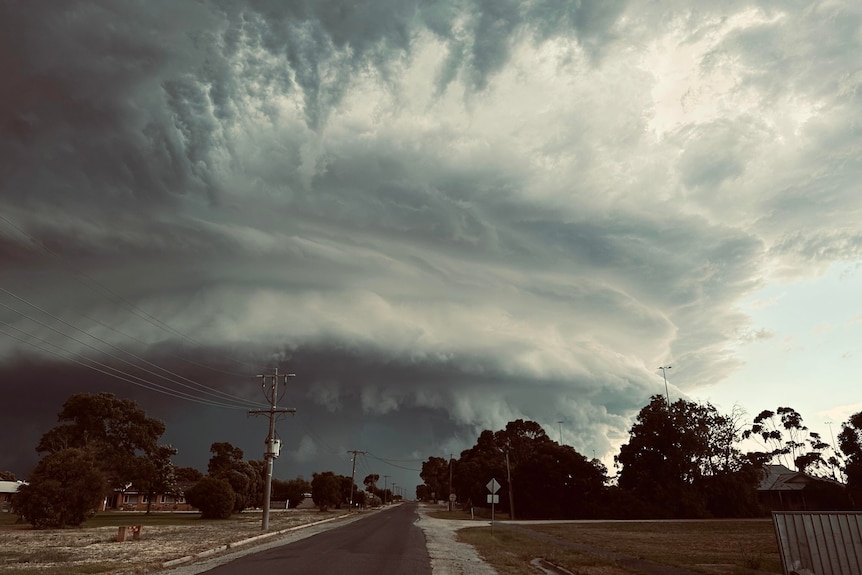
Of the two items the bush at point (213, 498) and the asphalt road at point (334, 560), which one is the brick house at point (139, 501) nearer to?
the bush at point (213, 498)

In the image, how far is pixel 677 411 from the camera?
77.7 m

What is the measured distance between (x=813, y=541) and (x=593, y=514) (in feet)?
219

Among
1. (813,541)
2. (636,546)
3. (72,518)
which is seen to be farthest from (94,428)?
(813,541)

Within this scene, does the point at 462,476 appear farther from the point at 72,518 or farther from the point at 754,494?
the point at 72,518

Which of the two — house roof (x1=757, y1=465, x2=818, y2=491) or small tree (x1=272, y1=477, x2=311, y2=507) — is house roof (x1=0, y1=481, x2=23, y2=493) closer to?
small tree (x1=272, y1=477, x2=311, y2=507)

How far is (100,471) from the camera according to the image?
150 ft

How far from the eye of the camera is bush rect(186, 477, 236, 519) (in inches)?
2323

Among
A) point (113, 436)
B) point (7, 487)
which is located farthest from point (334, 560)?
point (7, 487)

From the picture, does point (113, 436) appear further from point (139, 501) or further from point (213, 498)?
point (139, 501)

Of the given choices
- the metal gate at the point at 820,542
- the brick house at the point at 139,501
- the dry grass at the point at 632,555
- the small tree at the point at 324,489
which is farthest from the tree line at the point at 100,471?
the metal gate at the point at 820,542

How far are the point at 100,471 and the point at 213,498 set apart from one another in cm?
1583

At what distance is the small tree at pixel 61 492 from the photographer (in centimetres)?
4112

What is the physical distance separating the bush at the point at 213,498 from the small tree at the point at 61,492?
15059mm

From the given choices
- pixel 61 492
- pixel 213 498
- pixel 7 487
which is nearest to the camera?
pixel 61 492
